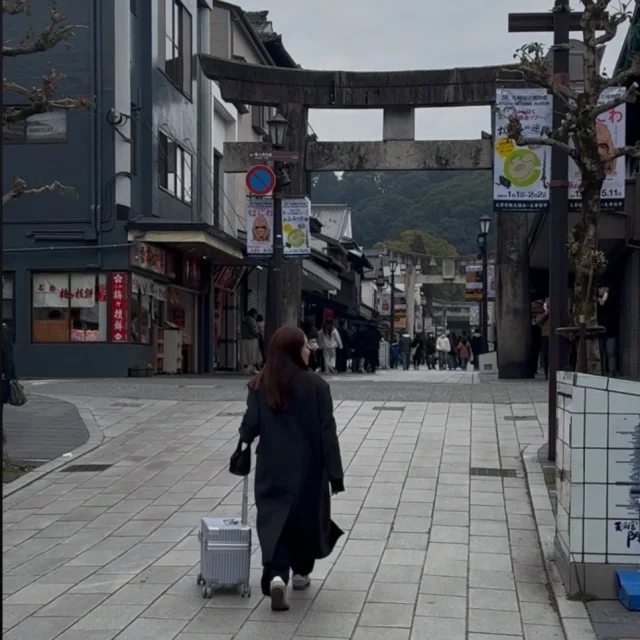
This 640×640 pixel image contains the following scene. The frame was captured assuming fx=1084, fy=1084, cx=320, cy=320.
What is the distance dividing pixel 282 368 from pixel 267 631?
5.46 feet

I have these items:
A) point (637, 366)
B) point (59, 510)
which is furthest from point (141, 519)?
point (637, 366)

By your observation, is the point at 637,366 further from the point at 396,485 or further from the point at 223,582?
the point at 223,582

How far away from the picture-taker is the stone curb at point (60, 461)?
1114 centimetres

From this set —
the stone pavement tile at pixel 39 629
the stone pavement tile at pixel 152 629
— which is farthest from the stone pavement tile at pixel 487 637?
the stone pavement tile at pixel 39 629

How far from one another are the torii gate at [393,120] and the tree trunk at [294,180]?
22 millimetres

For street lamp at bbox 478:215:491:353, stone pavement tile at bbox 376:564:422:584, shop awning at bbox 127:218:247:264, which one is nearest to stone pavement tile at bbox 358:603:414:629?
stone pavement tile at bbox 376:564:422:584

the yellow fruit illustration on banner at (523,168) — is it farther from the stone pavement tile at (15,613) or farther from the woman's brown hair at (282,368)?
the stone pavement tile at (15,613)

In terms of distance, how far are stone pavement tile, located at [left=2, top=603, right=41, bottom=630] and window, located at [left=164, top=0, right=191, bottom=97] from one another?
68.4 feet

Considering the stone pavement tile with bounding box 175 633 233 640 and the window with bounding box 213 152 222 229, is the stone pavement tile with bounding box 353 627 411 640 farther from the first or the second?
the window with bounding box 213 152 222 229

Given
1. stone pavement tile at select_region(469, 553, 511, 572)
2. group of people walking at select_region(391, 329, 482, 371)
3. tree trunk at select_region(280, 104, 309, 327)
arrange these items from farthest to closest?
1. group of people walking at select_region(391, 329, 482, 371)
2. tree trunk at select_region(280, 104, 309, 327)
3. stone pavement tile at select_region(469, 553, 511, 572)

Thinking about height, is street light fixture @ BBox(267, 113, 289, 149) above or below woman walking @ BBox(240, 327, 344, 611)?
above

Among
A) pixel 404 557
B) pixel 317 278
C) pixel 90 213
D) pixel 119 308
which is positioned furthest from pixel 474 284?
pixel 404 557

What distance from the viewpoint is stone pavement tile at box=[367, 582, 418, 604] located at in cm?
725

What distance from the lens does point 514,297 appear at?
23.9 meters
